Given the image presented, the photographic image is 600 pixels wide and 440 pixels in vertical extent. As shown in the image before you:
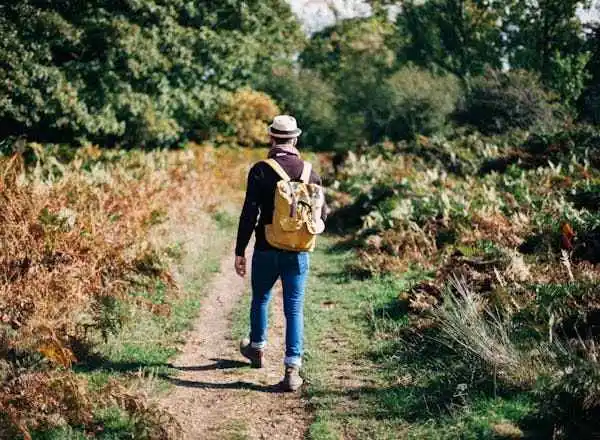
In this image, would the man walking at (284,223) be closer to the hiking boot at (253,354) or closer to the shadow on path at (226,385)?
the shadow on path at (226,385)

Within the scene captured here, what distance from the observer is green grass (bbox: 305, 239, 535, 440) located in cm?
443

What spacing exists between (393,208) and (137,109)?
1123 centimetres

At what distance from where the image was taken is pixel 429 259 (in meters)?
9.80

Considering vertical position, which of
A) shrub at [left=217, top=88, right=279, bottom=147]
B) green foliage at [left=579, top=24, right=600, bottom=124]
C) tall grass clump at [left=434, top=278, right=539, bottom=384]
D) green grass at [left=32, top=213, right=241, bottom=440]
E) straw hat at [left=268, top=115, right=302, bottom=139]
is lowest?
green grass at [left=32, top=213, right=241, bottom=440]

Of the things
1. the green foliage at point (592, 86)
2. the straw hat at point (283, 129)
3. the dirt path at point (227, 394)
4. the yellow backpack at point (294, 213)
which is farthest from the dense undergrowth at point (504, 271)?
the green foliage at point (592, 86)

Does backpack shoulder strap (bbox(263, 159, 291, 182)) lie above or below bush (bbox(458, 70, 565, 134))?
below

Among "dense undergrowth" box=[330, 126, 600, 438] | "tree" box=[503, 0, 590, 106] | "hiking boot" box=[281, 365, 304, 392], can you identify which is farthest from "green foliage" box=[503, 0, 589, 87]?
"hiking boot" box=[281, 365, 304, 392]

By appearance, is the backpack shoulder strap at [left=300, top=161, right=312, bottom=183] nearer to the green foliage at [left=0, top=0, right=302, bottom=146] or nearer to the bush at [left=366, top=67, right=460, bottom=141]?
the green foliage at [left=0, top=0, right=302, bottom=146]

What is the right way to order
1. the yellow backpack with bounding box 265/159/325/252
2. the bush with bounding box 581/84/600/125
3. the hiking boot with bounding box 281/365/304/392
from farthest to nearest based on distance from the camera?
1. the bush with bounding box 581/84/600/125
2. the hiking boot with bounding box 281/365/304/392
3. the yellow backpack with bounding box 265/159/325/252

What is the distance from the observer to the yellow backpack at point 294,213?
5.07 m

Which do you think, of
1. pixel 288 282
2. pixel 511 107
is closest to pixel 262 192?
pixel 288 282

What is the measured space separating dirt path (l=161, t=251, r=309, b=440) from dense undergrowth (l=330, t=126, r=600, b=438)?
0.87 meters

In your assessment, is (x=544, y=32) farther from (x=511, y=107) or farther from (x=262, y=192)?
(x=262, y=192)

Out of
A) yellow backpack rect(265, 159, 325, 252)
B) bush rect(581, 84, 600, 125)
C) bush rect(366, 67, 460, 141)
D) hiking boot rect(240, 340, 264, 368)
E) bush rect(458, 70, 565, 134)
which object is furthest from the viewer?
bush rect(366, 67, 460, 141)
